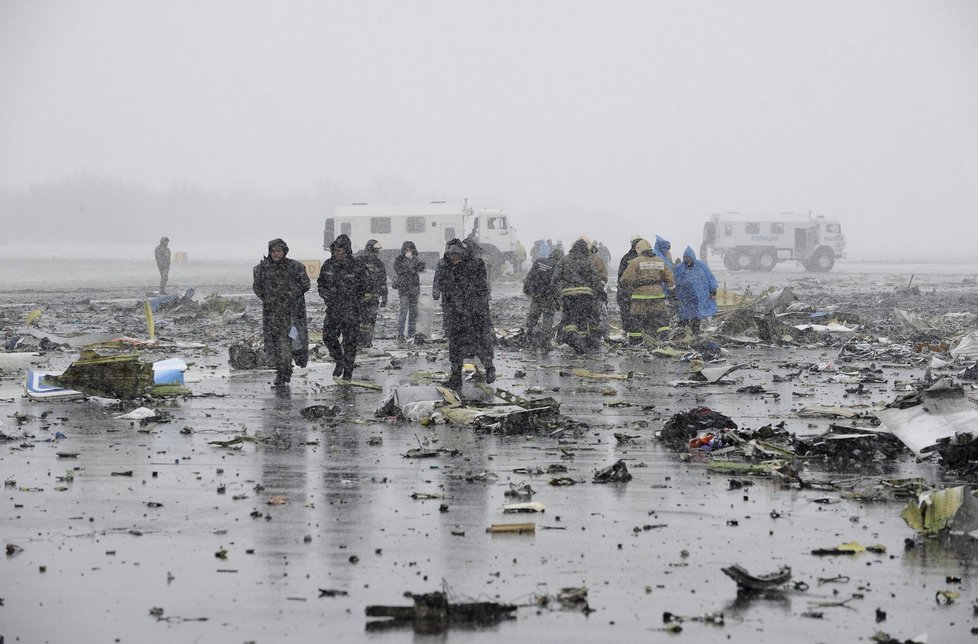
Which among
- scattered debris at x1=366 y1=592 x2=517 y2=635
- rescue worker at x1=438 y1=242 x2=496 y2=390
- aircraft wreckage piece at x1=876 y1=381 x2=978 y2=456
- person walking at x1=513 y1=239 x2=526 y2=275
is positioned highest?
person walking at x1=513 y1=239 x2=526 y2=275

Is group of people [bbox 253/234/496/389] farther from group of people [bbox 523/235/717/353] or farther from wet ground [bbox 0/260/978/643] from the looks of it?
group of people [bbox 523/235/717/353]

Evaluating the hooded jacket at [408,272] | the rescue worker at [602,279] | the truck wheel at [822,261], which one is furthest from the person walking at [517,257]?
the rescue worker at [602,279]

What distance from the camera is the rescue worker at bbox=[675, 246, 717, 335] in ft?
60.4

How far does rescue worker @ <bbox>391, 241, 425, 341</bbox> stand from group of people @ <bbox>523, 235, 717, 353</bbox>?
2180 mm

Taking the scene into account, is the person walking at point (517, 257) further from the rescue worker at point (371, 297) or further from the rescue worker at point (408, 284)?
the rescue worker at point (371, 297)

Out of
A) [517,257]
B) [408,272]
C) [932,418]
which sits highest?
[517,257]

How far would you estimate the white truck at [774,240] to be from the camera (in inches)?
2232

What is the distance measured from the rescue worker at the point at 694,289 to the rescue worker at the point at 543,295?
2.01 m

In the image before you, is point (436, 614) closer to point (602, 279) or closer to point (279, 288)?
point (279, 288)

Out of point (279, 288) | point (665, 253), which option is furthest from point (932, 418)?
point (665, 253)

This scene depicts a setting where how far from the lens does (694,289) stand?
18.4 metres

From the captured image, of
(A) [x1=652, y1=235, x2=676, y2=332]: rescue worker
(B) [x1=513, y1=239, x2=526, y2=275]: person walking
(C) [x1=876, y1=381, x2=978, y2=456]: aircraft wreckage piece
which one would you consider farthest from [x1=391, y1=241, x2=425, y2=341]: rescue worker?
(B) [x1=513, y1=239, x2=526, y2=275]: person walking

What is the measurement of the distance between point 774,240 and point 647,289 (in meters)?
40.6

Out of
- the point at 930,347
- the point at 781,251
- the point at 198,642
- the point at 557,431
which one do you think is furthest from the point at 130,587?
the point at 781,251
